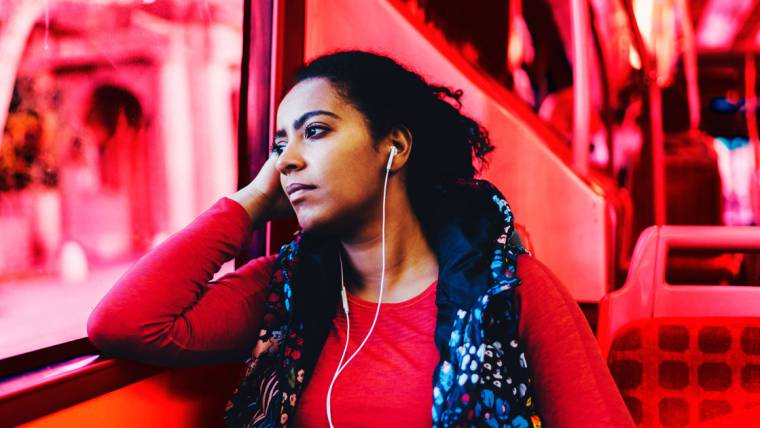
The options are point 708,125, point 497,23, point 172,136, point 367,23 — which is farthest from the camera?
point 708,125

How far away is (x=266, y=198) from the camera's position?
106 cm

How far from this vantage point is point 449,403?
2.63ft

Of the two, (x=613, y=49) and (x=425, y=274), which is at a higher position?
(x=613, y=49)

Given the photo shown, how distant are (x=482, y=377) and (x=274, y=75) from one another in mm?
941

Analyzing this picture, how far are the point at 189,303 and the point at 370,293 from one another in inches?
11.3

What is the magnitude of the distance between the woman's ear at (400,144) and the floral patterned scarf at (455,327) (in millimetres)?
104

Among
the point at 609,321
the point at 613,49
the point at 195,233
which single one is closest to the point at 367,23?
the point at 195,233

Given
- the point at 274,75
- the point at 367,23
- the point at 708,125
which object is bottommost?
the point at 708,125

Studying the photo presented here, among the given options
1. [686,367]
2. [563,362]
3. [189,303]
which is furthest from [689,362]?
[189,303]

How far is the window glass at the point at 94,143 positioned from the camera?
85cm

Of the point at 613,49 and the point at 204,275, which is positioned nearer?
the point at 204,275

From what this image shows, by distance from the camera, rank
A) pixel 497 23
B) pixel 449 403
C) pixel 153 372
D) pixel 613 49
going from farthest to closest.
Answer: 1. pixel 613 49
2. pixel 497 23
3. pixel 153 372
4. pixel 449 403

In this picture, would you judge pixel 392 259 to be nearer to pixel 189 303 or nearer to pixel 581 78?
pixel 189 303

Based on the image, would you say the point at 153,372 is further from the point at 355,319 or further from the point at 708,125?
the point at 708,125
